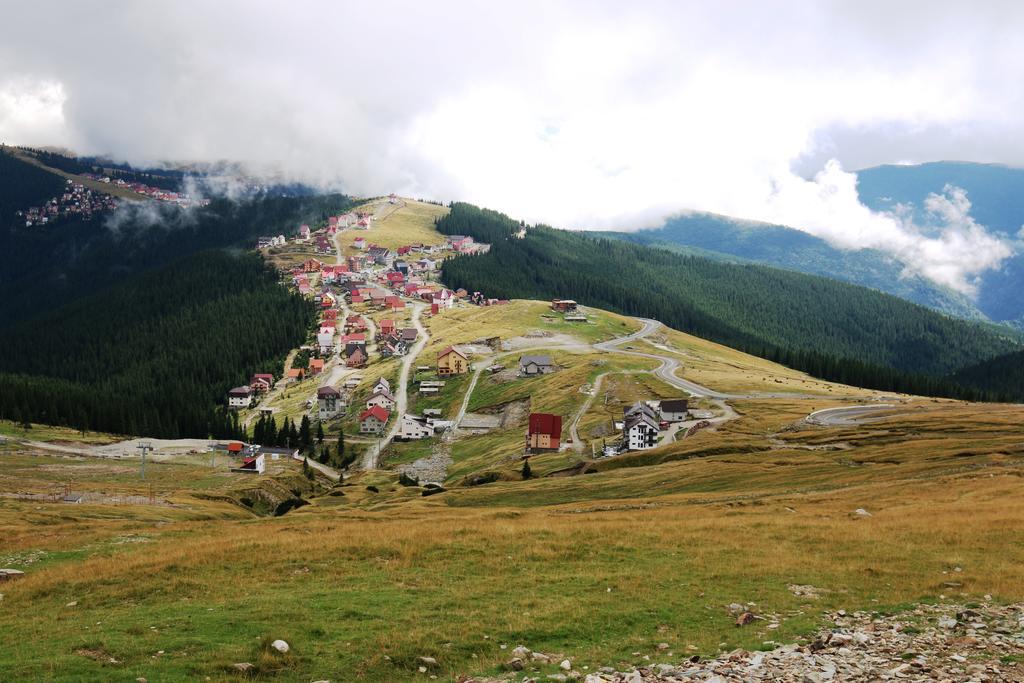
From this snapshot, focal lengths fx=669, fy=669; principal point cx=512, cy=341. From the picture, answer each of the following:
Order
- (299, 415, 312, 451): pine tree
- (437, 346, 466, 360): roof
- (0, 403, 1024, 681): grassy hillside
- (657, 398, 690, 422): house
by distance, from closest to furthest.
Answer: (0, 403, 1024, 681): grassy hillside → (657, 398, 690, 422): house → (299, 415, 312, 451): pine tree → (437, 346, 466, 360): roof

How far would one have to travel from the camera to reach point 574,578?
30234mm

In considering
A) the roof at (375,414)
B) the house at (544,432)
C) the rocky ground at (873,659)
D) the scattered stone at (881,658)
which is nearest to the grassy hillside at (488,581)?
the rocky ground at (873,659)

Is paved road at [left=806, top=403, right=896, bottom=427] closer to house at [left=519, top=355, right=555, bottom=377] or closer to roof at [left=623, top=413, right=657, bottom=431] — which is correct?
roof at [left=623, top=413, right=657, bottom=431]

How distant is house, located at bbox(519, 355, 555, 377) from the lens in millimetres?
175625

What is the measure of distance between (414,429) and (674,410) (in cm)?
6175

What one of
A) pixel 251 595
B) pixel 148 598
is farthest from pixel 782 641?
pixel 148 598

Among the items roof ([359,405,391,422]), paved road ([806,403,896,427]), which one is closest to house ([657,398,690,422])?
paved road ([806,403,896,427])

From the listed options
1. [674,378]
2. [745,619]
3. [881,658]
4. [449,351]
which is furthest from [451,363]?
[881,658]

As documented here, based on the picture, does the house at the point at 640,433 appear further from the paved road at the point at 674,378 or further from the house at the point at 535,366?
the house at the point at 535,366

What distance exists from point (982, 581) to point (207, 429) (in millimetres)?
168389

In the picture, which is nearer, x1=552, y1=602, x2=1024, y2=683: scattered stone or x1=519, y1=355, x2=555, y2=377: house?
x1=552, y1=602, x2=1024, y2=683: scattered stone

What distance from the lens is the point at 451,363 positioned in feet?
636

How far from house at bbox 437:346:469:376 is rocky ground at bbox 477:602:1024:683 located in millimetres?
172250

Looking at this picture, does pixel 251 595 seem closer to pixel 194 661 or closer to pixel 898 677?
pixel 194 661
